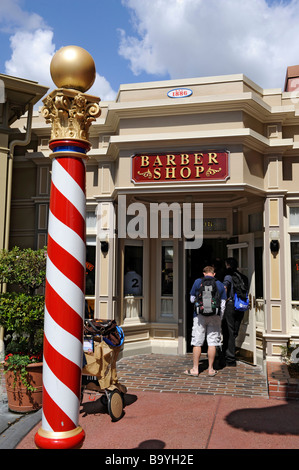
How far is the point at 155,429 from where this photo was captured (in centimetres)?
422

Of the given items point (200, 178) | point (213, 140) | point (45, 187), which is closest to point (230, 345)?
point (200, 178)

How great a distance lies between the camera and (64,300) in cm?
192

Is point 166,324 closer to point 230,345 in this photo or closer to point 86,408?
point 230,345

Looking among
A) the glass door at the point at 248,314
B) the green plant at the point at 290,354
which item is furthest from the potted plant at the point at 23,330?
the glass door at the point at 248,314

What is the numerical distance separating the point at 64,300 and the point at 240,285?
18.0 ft

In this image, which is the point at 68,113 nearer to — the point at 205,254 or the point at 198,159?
the point at 198,159

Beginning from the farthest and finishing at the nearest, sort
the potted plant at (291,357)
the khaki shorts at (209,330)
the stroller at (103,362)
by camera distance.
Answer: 1. the khaki shorts at (209,330)
2. the potted plant at (291,357)
3. the stroller at (103,362)

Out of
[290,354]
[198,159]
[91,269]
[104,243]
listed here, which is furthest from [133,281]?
[290,354]

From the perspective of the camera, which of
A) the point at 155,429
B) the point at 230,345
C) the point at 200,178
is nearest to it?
the point at 155,429

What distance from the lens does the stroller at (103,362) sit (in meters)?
4.47

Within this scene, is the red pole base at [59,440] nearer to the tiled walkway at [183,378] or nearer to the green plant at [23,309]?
the green plant at [23,309]

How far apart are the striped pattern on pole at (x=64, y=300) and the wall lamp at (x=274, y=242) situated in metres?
5.44

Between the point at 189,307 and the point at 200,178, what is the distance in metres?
2.95

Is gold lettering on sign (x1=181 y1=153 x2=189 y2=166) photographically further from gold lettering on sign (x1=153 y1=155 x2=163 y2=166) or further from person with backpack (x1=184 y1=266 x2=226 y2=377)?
person with backpack (x1=184 y1=266 x2=226 y2=377)
